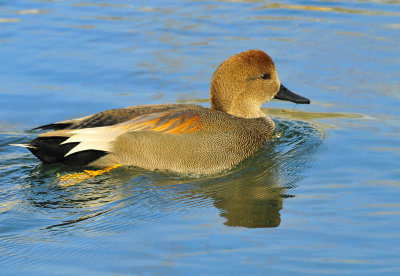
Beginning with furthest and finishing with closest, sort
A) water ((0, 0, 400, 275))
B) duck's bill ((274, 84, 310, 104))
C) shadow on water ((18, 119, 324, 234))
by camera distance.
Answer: duck's bill ((274, 84, 310, 104)), shadow on water ((18, 119, 324, 234)), water ((0, 0, 400, 275))

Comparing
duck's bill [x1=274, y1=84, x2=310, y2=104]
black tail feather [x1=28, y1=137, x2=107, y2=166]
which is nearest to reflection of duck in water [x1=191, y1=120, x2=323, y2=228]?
duck's bill [x1=274, y1=84, x2=310, y2=104]

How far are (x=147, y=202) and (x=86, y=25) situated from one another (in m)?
6.31

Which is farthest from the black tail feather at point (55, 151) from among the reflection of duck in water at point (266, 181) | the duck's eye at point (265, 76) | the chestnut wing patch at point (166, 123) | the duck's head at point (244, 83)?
the duck's eye at point (265, 76)

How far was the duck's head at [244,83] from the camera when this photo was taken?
762 centimetres

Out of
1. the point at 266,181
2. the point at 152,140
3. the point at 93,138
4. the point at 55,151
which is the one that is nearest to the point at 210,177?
the point at 266,181

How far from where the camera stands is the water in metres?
5.10

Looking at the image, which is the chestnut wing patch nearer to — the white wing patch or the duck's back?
the duck's back

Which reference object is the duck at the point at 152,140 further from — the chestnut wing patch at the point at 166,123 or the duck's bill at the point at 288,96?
the duck's bill at the point at 288,96

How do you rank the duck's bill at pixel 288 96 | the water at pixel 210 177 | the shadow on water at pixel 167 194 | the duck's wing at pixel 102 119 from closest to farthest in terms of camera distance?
the water at pixel 210 177 → the shadow on water at pixel 167 194 → the duck's wing at pixel 102 119 → the duck's bill at pixel 288 96

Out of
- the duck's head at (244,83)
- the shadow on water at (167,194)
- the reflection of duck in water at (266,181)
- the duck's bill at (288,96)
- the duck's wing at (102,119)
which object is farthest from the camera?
the duck's bill at (288,96)

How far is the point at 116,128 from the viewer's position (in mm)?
6816

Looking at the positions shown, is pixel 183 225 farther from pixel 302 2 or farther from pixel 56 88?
pixel 302 2

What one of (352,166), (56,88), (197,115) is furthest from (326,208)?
(56,88)

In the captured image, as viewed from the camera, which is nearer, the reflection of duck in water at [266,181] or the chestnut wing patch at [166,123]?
the reflection of duck in water at [266,181]
